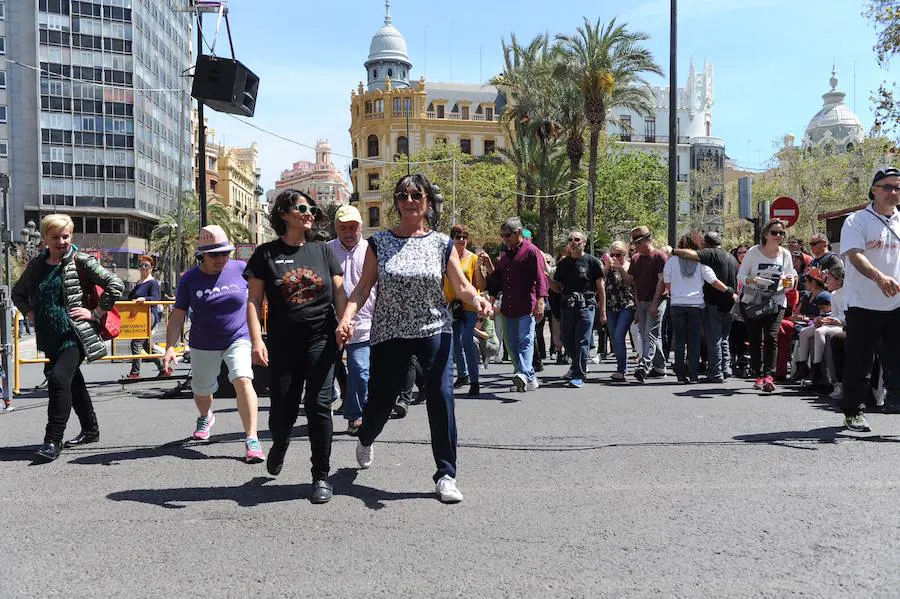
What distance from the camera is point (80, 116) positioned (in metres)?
65.2

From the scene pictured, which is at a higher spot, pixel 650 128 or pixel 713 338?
pixel 650 128

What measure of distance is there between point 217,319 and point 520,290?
3976 millimetres

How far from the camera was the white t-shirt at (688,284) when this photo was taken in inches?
394

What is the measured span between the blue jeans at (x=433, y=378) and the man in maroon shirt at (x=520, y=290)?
4.33 meters

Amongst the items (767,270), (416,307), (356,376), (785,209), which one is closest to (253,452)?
(356,376)

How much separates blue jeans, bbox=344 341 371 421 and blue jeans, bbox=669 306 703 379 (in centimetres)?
466

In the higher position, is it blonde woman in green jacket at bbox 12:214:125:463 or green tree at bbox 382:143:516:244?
green tree at bbox 382:143:516:244

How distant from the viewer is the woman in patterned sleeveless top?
A: 4.82 m

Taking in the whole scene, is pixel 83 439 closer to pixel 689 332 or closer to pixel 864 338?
pixel 864 338

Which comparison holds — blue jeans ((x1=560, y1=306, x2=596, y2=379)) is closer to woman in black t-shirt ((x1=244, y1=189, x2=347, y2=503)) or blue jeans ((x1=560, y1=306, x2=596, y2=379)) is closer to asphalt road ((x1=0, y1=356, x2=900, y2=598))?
asphalt road ((x1=0, y1=356, x2=900, y2=598))

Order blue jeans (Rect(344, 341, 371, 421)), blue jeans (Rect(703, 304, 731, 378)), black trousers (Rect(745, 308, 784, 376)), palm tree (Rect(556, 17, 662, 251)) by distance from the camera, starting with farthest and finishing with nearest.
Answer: palm tree (Rect(556, 17, 662, 251))
blue jeans (Rect(703, 304, 731, 378))
black trousers (Rect(745, 308, 784, 376))
blue jeans (Rect(344, 341, 371, 421))

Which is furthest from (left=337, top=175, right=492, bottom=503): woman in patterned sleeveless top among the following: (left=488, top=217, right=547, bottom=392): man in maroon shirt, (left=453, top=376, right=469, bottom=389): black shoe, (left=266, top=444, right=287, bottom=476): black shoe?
(left=453, top=376, right=469, bottom=389): black shoe

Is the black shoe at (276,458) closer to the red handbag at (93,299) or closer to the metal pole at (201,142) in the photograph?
the red handbag at (93,299)

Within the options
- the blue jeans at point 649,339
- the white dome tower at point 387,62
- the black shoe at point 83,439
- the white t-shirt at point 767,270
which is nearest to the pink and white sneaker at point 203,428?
the black shoe at point 83,439
